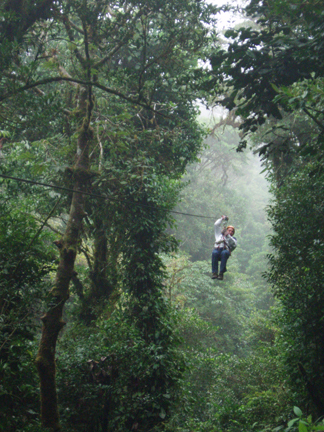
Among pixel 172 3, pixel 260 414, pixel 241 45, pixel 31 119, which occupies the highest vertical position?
pixel 172 3

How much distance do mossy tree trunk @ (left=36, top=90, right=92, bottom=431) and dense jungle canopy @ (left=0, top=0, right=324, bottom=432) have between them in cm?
1

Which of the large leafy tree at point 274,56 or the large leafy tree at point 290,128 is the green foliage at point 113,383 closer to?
the large leafy tree at point 290,128

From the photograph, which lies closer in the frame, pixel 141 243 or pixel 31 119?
pixel 31 119

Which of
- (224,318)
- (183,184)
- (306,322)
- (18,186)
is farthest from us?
(224,318)

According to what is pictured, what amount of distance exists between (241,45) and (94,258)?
501 cm

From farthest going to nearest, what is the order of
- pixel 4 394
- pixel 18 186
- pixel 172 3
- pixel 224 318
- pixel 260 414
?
pixel 224 318 → pixel 18 186 → pixel 260 414 → pixel 172 3 → pixel 4 394

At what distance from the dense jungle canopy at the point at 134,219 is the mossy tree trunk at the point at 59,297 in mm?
14

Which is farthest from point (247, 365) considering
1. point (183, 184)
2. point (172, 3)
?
point (172, 3)

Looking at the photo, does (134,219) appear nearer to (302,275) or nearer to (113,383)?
Answer: (113,383)

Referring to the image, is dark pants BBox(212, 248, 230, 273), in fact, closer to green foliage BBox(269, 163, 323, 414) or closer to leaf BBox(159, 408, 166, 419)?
green foliage BBox(269, 163, 323, 414)

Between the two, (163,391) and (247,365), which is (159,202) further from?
(247,365)

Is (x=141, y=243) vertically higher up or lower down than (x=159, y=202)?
lower down

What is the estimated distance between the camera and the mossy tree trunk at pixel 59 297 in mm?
3646

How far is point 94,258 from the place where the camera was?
7.38 m
